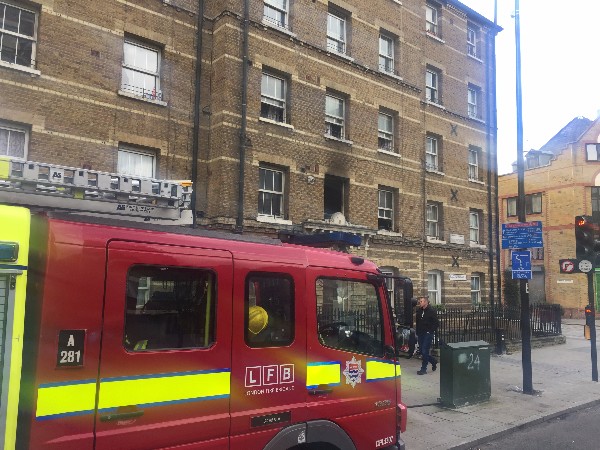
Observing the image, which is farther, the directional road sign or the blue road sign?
the directional road sign

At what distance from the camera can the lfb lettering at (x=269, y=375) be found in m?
3.65

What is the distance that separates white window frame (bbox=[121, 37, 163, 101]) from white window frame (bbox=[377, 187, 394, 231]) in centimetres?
877

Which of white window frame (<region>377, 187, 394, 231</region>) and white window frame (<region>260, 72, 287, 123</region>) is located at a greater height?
white window frame (<region>260, 72, 287, 123</region>)

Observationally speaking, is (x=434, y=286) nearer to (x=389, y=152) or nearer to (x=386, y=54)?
(x=389, y=152)

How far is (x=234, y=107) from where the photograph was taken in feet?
46.2

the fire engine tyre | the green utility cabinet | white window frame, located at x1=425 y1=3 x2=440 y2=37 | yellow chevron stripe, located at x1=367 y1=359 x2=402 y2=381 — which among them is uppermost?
white window frame, located at x1=425 y1=3 x2=440 y2=37

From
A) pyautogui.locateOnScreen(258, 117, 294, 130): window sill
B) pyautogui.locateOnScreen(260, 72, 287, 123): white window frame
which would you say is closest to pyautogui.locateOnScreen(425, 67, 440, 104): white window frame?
pyautogui.locateOnScreen(260, 72, 287, 123): white window frame

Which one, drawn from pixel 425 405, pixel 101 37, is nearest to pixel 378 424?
pixel 425 405

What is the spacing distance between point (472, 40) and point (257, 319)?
2354 centimetres

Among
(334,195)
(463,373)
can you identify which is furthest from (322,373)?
(334,195)

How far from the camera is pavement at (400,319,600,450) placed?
7.31m

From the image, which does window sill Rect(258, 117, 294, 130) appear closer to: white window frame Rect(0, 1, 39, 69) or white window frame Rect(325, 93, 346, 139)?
white window frame Rect(325, 93, 346, 139)

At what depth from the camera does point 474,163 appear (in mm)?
22906

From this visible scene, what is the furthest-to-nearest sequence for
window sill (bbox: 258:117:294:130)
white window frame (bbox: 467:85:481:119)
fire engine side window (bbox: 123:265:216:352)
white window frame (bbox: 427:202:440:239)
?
white window frame (bbox: 467:85:481:119)
white window frame (bbox: 427:202:440:239)
window sill (bbox: 258:117:294:130)
fire engine side window (bbox: 123:265:216:352)
